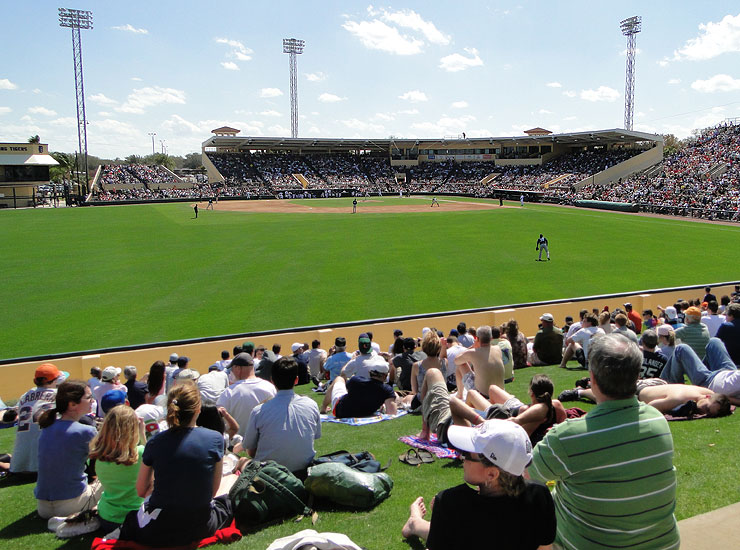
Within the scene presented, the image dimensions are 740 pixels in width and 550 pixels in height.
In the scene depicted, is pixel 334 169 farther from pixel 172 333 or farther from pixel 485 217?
pixel 172 333

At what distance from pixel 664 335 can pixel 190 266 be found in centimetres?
2191

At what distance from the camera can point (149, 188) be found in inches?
3433

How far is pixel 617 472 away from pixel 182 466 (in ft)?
9.87

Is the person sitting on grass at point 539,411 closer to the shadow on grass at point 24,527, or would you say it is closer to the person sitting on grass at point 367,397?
the person sitting on grass at point 367,397

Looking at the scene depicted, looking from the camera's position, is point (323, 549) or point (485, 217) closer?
point (323, 549)

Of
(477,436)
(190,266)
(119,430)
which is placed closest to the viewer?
(477,436)

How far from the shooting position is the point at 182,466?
4.20 metres

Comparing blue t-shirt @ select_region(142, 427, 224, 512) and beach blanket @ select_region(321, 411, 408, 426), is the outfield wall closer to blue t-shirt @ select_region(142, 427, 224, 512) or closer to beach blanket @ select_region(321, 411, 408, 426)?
beach blanket @ select_region(321, 411, 408, 426)

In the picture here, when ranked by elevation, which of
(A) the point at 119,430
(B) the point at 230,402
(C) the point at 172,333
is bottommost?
(C) the point at 172,333

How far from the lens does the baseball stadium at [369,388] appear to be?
3.04 metres

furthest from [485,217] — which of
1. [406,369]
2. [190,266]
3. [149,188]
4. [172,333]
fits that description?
[149,188]

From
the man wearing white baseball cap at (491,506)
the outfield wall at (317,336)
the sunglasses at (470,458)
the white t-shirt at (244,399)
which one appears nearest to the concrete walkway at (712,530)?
the man wearing white baseball cap at (491,506)

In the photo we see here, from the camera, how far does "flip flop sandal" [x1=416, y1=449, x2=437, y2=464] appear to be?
5.82 metres

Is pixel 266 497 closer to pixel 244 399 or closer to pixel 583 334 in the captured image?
pixel 244 399
